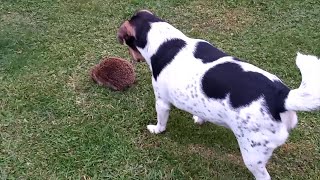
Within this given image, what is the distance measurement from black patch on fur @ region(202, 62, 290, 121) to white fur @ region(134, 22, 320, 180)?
0.04m

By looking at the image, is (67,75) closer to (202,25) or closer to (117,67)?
(117,67)

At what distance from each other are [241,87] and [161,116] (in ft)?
3.29

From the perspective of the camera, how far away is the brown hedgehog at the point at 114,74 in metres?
4.46

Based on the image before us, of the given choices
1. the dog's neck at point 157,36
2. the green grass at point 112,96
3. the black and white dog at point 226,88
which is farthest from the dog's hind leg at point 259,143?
Answer: the dog's neck at point 157,36

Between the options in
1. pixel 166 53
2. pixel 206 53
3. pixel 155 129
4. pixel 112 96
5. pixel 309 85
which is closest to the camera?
pixel 309 85

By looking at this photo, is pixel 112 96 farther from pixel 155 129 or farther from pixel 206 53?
pixel 206 53

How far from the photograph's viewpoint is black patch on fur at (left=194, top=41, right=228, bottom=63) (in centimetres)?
342

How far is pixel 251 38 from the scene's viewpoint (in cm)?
523

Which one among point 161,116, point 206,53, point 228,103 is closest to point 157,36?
point 206,53

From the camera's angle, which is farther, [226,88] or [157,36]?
[157,36]

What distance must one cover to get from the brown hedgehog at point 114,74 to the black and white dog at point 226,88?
606 millimetres

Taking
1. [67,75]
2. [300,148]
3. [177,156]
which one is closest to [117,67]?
[67,75]

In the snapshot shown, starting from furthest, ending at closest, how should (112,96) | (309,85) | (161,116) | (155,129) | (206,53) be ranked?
(112,96)
(155,129)
(161,116)
(206,53)
(309,85)

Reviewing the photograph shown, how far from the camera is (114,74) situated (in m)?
4.47
